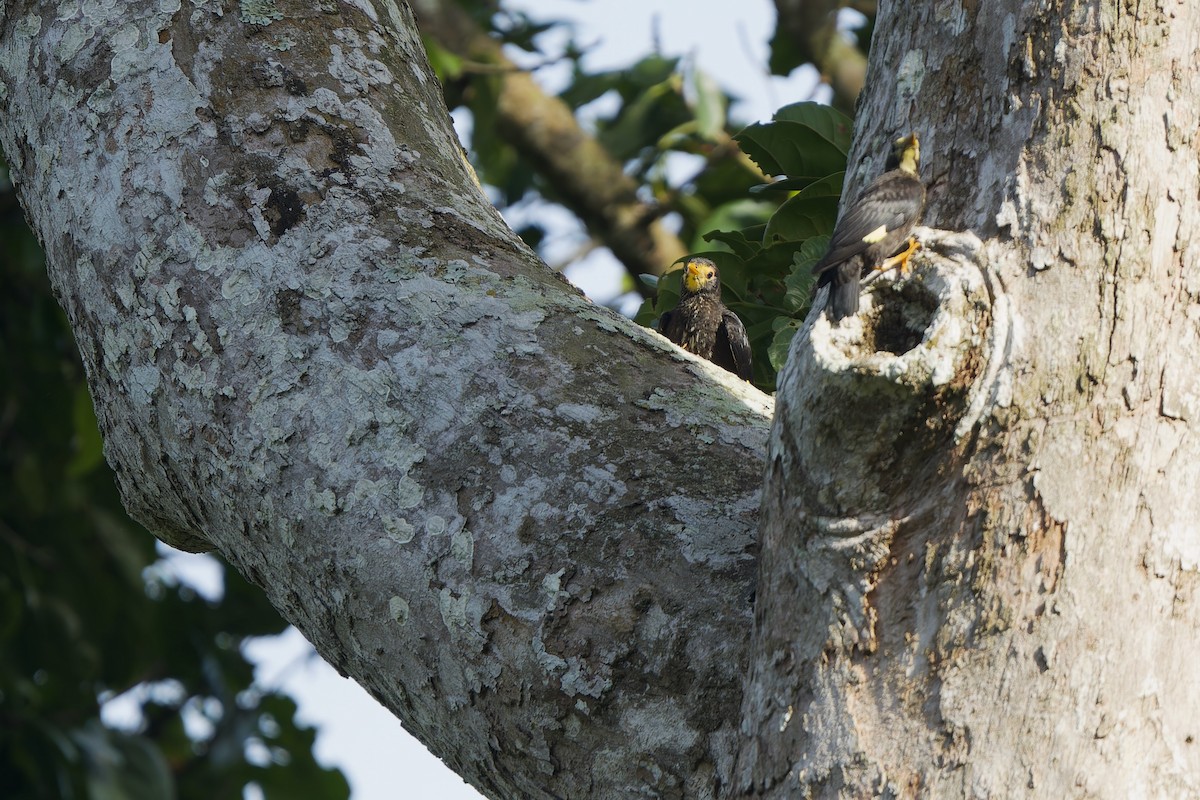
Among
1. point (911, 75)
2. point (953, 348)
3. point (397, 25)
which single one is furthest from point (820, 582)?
point (397, 25)

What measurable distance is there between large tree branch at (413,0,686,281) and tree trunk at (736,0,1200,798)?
409 cm

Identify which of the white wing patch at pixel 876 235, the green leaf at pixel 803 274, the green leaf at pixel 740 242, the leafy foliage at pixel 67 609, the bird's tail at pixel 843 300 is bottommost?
the leafy foliage at pixel 67 609

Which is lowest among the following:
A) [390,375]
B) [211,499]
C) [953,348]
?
[211,499]

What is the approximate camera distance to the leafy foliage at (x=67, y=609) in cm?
555

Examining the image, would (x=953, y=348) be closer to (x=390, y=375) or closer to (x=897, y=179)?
(x=897, y=179)

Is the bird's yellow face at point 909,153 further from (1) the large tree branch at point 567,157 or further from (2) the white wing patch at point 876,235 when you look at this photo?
(1) the large tree branch at point 567,157

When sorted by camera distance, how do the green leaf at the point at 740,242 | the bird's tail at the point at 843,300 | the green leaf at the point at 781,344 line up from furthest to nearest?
the green leaf at the point at 740,242 → the green leaf at the point at 781,344 → the bird's tail at the point at 843,300

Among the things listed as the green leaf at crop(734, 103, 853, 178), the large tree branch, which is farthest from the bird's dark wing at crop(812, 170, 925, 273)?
the large tree branch

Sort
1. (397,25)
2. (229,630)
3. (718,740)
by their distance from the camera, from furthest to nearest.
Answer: (229,630), (397,25), (718,740)

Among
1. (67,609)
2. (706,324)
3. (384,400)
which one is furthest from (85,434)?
(384,400)

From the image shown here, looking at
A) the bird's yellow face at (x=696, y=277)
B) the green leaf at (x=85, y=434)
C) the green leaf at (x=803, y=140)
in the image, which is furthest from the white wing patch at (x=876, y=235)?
the green leaf at (x=85, y=434)

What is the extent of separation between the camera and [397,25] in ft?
8.45

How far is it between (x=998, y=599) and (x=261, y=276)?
127 cm

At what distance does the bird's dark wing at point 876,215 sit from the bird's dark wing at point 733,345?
5.43ft
